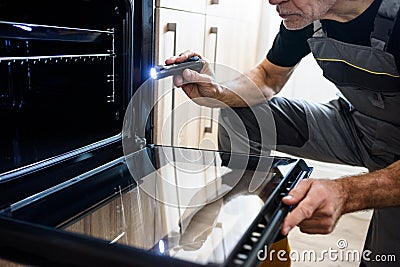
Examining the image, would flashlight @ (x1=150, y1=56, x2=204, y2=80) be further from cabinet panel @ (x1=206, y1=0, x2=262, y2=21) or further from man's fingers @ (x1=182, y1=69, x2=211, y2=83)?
cabinet panel @ (x1=206, y1=0, x2=262, y2=21)

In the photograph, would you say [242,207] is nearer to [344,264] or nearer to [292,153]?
[292,153]

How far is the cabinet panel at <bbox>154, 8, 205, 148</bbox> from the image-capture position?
3.75 feet

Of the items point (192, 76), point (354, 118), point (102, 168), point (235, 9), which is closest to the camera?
point (102, 168)

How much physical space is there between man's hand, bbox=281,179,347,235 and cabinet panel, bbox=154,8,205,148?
55cm

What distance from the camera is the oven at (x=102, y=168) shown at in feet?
1.52

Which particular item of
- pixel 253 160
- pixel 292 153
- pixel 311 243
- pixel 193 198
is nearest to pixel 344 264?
pixel 311 243

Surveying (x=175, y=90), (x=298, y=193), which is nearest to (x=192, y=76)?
(x=175, y=90)

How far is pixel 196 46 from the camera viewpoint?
1.37 m

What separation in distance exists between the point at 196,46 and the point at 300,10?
1.62ft

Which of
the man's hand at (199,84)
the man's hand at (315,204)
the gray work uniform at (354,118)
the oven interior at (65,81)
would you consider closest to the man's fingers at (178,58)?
the man's hand at (199,84)

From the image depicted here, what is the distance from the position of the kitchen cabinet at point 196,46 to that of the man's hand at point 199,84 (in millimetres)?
99

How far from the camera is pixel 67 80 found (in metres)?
0.89

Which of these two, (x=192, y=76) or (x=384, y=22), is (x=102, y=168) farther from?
(x=384, y=22)

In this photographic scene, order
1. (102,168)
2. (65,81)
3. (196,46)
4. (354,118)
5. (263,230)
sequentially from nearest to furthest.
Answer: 1. (263,230)
2. (102,168)
3. (65,81)
4. (354,118)
5. (196,46)
